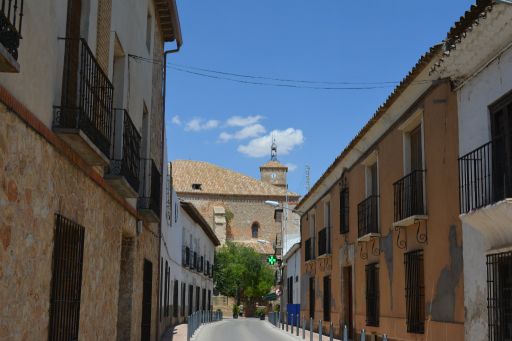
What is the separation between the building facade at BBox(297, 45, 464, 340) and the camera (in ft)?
36.3

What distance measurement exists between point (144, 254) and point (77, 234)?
19.9 feet

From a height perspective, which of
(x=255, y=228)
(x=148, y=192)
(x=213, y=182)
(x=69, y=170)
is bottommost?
(x=69, y=170)

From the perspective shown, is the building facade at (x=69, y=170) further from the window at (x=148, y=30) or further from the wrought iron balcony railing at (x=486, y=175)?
the wrought iron balcony railing at (x=486, y=175)

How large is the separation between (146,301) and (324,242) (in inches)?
384

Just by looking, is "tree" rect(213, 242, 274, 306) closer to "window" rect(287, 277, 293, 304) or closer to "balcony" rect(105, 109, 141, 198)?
"window" rect(287, 277, 293, 304)

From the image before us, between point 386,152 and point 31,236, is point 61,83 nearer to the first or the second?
point 31,236

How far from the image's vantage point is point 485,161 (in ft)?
30.3

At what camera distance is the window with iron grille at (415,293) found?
41.0 ft

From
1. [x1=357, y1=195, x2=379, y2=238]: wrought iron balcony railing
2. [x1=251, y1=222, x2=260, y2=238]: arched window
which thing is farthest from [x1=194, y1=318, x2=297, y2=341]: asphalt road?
[x1=251, y1=222, x2=260, y2=238]: arched window

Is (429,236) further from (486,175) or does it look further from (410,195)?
(486,175)

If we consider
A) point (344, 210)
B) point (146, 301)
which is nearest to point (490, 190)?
point (146, 301)

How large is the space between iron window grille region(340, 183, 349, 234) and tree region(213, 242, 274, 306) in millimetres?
40014

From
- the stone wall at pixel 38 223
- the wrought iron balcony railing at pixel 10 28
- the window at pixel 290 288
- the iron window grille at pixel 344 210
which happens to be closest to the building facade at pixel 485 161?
the stone wall at pixel 38 223

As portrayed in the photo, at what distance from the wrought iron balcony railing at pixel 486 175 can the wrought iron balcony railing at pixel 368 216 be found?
5.84 metres
